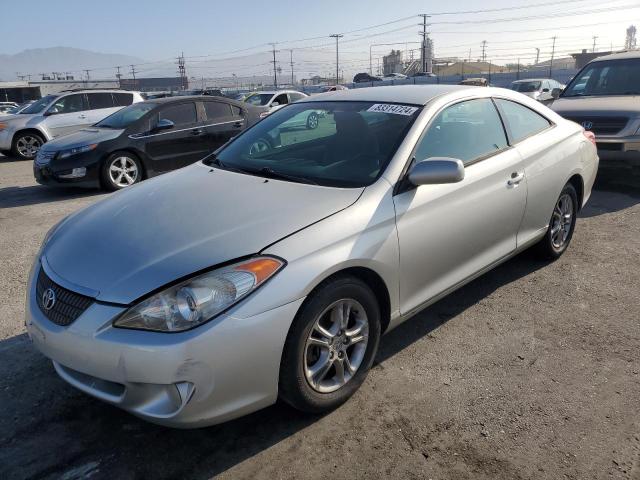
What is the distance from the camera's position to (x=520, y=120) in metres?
4.17

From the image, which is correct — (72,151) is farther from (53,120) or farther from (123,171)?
(53,120)

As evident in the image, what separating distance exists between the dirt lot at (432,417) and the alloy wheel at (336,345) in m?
0.20

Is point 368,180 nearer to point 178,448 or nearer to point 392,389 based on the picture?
point 392,389

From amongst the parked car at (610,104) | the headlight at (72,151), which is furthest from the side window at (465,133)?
the headlight at (72,151)

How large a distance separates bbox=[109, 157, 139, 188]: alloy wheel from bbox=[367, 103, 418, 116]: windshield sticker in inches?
232

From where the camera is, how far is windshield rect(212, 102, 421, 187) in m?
3.16

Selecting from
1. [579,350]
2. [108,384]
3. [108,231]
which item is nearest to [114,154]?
[108,231]

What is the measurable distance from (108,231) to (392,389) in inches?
70.3

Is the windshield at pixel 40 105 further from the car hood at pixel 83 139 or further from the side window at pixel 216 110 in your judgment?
the side window at pixel 216 110

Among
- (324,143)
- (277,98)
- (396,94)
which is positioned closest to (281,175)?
(324,143)

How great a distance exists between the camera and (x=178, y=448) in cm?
252

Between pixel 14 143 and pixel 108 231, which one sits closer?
pixel 108 231

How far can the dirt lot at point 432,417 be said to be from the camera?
2.40m

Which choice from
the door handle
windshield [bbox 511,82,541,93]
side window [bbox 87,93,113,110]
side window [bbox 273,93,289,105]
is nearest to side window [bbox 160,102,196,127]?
side window [bbox 87,93,113,110]
